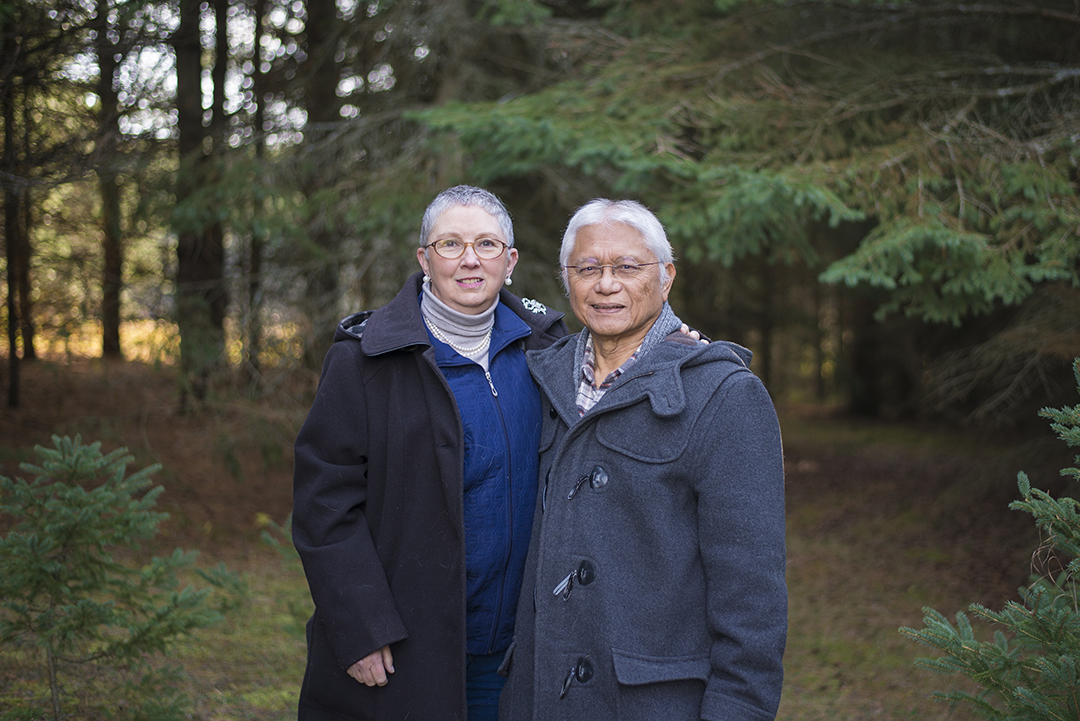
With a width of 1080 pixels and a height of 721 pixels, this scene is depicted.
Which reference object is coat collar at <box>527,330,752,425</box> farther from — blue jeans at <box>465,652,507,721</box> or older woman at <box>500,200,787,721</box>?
blue jeans at <box>465,652,507,721</box>

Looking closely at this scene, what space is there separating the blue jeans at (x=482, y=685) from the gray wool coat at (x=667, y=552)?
365mm

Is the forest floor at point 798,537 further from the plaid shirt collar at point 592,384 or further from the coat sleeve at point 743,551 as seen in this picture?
the plaid shirt collar at point 592,384

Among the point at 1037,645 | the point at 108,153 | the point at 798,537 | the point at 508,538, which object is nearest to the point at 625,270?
the point at 508,538

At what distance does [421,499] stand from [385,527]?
141 millimetres

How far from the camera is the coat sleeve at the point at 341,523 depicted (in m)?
2.29

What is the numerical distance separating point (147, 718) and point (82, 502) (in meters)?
1.04

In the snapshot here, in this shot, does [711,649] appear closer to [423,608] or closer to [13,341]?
[423,608]

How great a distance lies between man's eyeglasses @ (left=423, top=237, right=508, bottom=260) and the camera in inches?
99.8

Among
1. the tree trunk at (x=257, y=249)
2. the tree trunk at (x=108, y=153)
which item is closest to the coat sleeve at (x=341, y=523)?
the tree trunk at (x=108, y=153)

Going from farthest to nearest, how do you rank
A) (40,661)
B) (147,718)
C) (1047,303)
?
(1047,303)
(40,661)
(147,718)

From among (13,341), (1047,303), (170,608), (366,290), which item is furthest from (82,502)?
(13,341)

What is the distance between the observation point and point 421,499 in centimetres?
238

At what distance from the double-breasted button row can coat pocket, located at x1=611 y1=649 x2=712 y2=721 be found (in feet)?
0.31

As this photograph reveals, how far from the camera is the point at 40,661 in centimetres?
415
